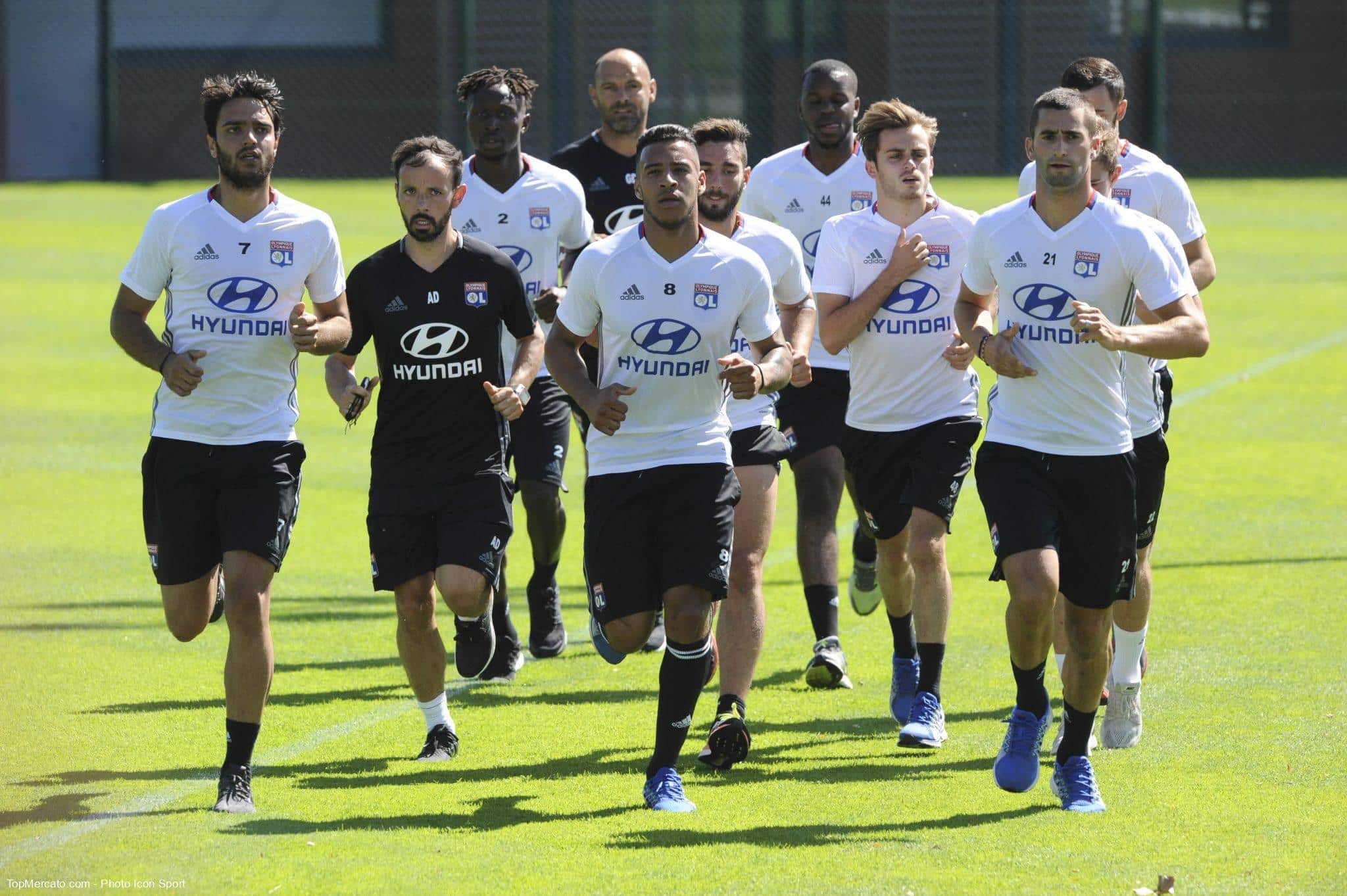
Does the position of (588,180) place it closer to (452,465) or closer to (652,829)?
(452,465)

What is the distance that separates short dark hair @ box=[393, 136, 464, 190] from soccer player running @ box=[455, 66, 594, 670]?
1.78 m

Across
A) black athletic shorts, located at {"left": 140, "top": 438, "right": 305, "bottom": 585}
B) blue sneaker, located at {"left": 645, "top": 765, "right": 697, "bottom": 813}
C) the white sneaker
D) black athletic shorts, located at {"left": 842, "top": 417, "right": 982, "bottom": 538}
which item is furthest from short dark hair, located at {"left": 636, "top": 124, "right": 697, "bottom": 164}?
the white sneaker

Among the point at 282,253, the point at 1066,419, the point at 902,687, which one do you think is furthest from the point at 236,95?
the point at 902,687

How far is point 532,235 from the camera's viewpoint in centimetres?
869

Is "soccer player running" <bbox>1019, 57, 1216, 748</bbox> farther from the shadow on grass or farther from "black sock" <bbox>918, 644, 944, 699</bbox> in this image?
the shadow on grass

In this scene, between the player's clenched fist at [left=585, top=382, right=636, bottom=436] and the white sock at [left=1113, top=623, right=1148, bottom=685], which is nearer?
the player's clenched fist at [left=585, top=382, right=636, bottom=436]

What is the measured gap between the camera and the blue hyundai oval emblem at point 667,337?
6.31 m

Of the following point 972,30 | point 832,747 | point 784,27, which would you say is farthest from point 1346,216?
point 832,747

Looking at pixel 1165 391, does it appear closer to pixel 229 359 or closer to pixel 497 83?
pixel 497 83

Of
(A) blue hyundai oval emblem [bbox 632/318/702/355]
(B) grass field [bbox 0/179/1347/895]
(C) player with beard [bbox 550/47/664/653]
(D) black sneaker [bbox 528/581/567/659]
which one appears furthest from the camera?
(C) player with beard [bbox 550/47/664/653]

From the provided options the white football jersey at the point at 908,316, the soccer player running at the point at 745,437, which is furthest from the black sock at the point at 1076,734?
the white football jersey at the point at 908,316

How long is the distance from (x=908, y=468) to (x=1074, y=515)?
4.47 ft

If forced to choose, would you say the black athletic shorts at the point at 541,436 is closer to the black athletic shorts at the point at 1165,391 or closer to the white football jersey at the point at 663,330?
the white football jersey at the point at 663,330

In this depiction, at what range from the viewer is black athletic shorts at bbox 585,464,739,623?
6.27 metres
